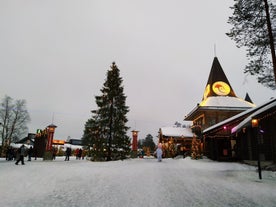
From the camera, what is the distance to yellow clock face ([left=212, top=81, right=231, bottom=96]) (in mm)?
33812

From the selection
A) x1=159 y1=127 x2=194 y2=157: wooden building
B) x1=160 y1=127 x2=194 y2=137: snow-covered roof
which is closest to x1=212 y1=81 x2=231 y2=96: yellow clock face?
x1=160 y1=127 x2=194 y2=137: snow-covered roof

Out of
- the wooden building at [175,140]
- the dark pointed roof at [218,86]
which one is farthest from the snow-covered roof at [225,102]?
the wooden building at [175,140]

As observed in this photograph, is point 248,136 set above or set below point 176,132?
below

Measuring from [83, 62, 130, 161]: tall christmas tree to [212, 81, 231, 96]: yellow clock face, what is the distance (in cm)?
1794

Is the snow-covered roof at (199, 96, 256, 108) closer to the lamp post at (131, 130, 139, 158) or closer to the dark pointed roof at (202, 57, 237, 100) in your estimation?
the dark pointed roof at (202, 57, 237, 100)

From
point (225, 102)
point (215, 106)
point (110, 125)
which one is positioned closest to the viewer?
point (110, 125)

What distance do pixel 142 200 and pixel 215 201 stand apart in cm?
191

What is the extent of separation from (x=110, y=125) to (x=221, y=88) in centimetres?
2134

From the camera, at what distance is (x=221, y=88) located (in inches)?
1347

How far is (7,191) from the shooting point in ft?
20.4

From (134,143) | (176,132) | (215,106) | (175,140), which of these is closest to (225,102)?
(215,106)

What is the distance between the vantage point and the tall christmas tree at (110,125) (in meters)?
21.3

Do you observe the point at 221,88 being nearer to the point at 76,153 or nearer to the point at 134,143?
the point at 134,143

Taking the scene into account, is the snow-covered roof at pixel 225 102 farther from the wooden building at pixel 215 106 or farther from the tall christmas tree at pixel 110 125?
the tall christmas tree at pixel 110 125
